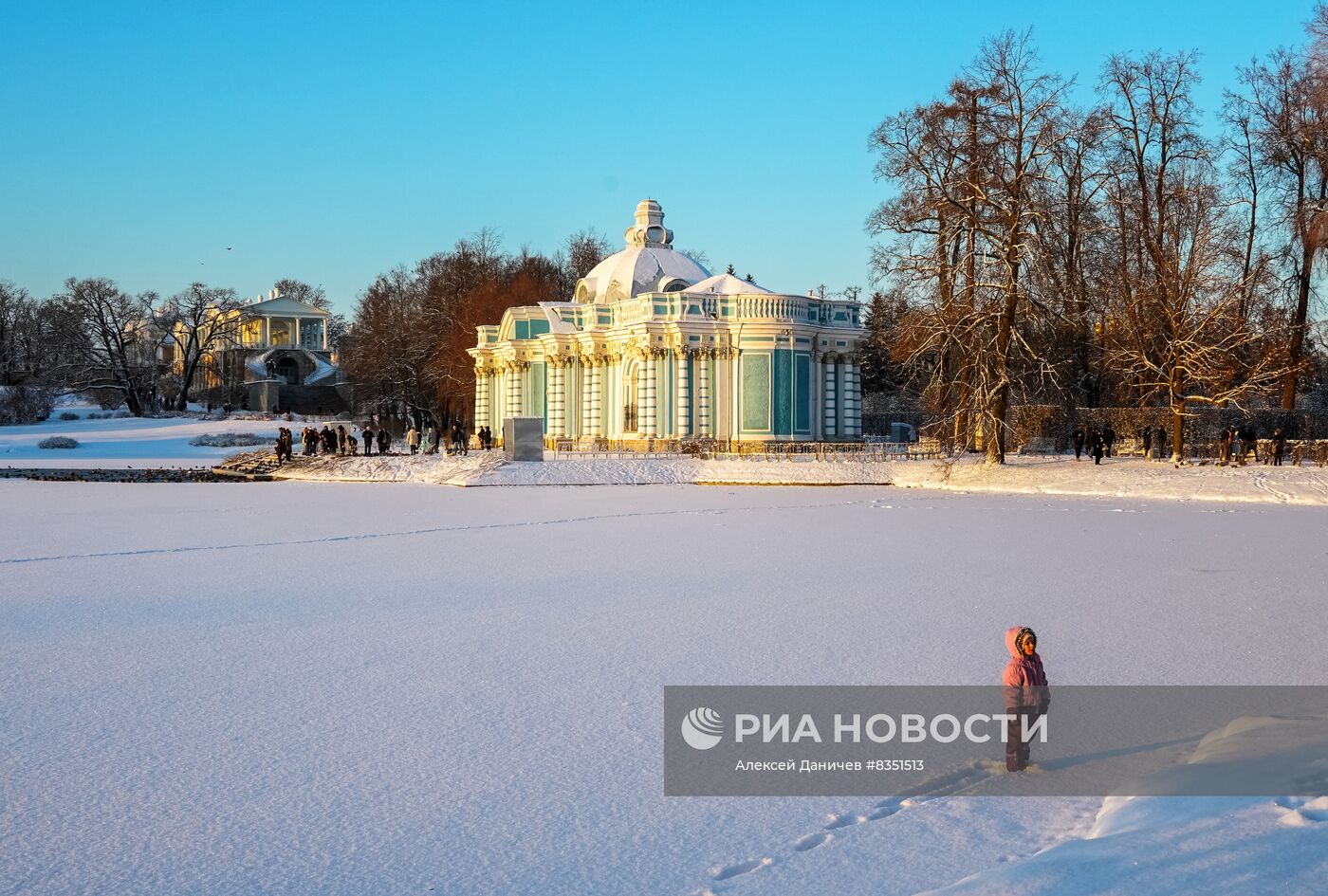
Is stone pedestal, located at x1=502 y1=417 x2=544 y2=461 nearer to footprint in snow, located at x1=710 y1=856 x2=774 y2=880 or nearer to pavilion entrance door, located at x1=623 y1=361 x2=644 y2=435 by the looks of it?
pavilion entrance door, located at x1=623 y1=361 x2=644 y2=435

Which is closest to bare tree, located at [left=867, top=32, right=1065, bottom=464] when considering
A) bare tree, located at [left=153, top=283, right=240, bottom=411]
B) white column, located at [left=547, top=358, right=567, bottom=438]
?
white column, located at [left=547, top=358, right=567, bottom=438]

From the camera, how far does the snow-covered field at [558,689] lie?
488 centimetres

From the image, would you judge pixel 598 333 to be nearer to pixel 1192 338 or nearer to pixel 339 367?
pixel 1192 338

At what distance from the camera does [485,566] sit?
14188 millimetres

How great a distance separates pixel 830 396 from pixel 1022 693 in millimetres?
36526

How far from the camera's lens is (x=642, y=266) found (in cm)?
4756

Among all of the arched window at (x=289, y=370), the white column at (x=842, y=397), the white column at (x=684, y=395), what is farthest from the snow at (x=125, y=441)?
the arched window at (x=289, y=370)

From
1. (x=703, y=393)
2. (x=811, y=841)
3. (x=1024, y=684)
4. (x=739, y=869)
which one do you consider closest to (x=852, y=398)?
(x=703, y=393)

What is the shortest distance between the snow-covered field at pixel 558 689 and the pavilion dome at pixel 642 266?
29954mm

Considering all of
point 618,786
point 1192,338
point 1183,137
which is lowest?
point 618,786

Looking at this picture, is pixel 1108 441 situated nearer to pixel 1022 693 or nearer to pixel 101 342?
pixel 1022 693

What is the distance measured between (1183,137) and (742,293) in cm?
1366

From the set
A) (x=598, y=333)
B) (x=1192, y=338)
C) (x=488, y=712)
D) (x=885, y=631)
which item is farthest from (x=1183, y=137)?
(x=488, y=712)

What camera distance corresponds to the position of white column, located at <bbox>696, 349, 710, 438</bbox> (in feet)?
136
